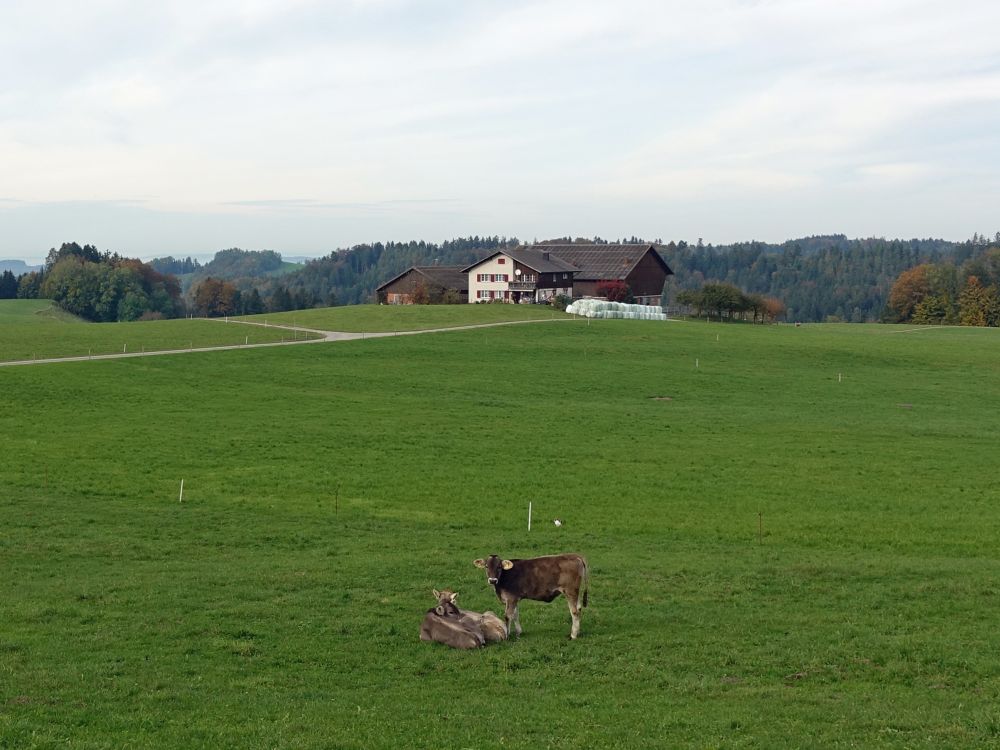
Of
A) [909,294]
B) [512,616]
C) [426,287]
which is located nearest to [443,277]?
[426,287]

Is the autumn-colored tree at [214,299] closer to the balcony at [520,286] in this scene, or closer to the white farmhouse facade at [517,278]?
the white farmhouse facade at [517,278]

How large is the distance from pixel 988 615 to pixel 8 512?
26605mm

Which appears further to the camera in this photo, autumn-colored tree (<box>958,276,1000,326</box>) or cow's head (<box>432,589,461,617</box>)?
autumn-colored tree (<box>958,276,1000,326</box>)

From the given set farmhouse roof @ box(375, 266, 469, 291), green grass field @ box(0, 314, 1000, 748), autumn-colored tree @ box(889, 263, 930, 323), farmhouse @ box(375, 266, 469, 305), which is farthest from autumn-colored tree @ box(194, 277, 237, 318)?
autumn-colored tree @ box(889, 263, 930, 323)

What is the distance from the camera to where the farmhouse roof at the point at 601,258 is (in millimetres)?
Answer: 127275

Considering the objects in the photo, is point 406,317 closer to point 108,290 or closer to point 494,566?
point 108,290

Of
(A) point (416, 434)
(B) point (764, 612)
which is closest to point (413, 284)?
(A) point (416, 434)

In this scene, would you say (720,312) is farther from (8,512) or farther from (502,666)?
(502,666)

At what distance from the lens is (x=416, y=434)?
46812 millimetres

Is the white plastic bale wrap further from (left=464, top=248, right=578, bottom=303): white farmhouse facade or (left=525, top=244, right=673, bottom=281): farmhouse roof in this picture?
(left=525, top=244, right=673, bottom=281): farmhouse roof

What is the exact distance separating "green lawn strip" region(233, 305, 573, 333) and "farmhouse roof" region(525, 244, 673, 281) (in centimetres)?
1570

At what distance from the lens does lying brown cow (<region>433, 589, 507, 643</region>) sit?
17.8 metres

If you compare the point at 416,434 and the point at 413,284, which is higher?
the point at 413,284

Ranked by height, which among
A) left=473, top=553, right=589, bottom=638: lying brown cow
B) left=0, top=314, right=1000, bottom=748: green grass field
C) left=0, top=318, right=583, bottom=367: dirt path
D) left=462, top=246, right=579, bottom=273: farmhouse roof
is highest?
left=462, top=246, right=579, bottom=273: farmhouse roof
